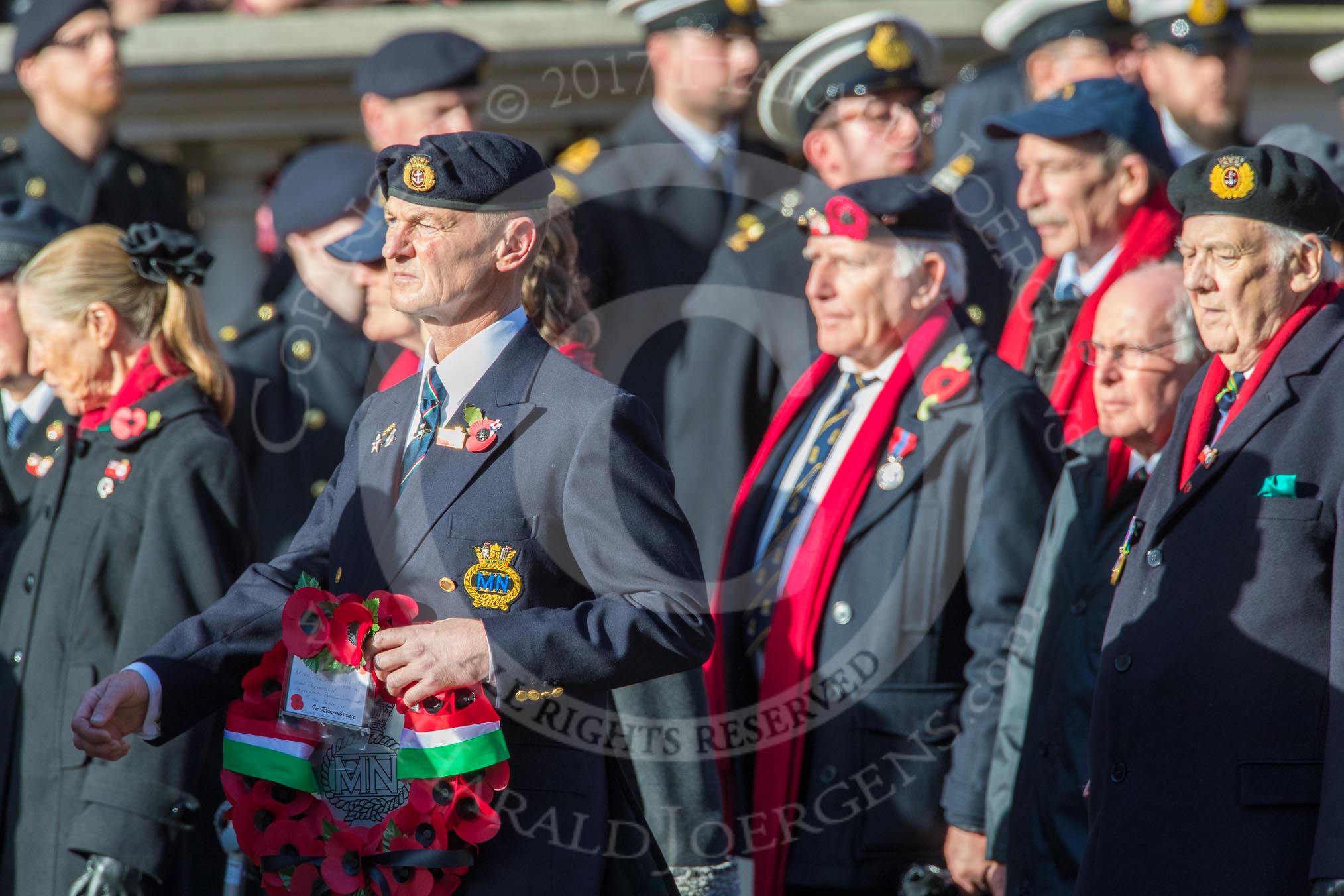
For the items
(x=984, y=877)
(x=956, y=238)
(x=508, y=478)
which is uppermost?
(x=956, y=238)

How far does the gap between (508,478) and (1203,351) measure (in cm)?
200

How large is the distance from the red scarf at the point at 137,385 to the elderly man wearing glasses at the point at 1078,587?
2.23 meters

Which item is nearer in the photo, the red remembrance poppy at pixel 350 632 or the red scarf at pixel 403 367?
the red remembrance poppy at pixel 350 632

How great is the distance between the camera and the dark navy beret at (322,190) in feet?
19.1

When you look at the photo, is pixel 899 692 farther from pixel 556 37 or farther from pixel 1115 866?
pixel 556 37

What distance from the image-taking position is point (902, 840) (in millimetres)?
4457

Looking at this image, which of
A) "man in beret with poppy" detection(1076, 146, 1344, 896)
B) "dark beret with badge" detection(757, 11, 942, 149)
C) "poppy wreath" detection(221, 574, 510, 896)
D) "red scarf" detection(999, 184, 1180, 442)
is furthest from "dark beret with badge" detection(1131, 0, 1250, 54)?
"poppy wreath" detection(221, 574, 510, 896)

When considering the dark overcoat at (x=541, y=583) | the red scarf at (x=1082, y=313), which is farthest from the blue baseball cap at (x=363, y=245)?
the dark overcoat at (x=541, y=583)

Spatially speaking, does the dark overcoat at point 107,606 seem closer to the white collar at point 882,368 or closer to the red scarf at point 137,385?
the red scarf at point 137,385

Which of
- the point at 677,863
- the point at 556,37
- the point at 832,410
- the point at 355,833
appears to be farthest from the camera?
the point at 556,37

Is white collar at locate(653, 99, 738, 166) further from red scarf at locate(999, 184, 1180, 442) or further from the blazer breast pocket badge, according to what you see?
the blazer breast pocket badge

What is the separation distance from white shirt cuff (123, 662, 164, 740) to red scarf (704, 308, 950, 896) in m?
1.55

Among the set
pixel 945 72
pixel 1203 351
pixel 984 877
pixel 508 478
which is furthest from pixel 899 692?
pixel 945 72

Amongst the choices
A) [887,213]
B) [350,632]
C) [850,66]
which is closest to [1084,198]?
[887,213]
